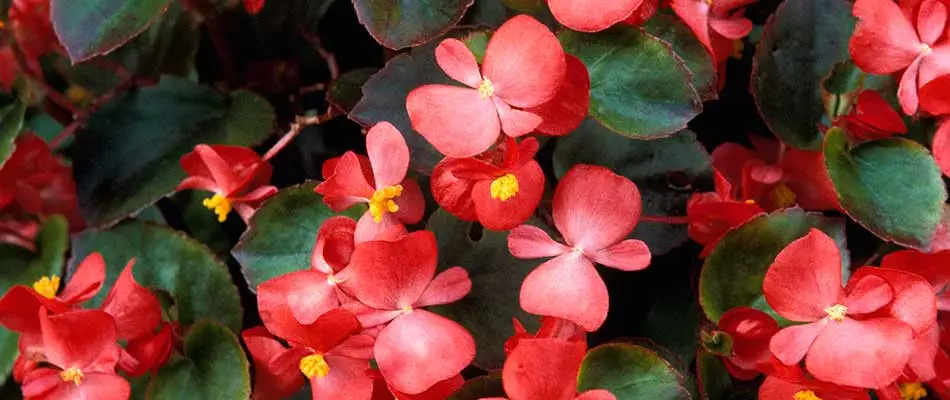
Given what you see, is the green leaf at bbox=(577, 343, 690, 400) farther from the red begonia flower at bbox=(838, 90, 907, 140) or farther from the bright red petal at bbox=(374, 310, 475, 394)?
the red begonia flower at bbox=(838, 90, 907, 140)

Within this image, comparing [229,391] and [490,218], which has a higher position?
[490,218]

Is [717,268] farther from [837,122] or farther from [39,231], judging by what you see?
[39,231]

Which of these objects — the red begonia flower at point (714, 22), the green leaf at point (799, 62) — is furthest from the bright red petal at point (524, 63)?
the green leaf at point (799, 62)

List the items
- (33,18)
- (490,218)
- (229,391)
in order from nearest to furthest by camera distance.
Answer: (490,218) < (229,391) < (33,18)

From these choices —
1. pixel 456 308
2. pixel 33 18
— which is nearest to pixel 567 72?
pixel 456 308

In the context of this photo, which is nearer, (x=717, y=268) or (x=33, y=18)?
(x=717, y=268)

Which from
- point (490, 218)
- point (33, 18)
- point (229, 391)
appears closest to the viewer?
point (490, 218)

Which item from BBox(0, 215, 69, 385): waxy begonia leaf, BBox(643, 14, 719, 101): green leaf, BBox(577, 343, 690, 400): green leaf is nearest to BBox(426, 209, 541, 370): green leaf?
BBox(577, 343, 690, 400): green leaf

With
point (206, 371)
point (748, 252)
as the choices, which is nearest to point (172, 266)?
point (206, 371)
